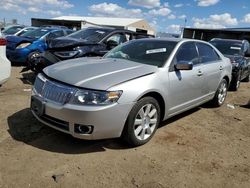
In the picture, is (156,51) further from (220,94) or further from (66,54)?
(66,54)

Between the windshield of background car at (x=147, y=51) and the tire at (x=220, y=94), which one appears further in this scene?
the tire at (x=220, y=94)

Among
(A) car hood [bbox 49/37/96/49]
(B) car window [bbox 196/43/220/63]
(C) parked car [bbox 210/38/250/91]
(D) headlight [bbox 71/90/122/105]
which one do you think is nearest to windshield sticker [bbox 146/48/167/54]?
(B) car window [bbox 196/43/220/63]

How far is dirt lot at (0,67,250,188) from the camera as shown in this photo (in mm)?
3270

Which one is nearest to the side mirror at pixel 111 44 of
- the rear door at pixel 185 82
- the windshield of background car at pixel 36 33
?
the rear door at pixel 185 82

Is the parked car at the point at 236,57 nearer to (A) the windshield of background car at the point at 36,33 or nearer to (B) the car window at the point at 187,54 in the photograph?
(B) the car window at the point at 187,54

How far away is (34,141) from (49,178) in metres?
1.01

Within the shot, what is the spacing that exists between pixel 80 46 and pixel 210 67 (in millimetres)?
3202

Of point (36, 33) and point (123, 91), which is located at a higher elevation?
point (36, 33)

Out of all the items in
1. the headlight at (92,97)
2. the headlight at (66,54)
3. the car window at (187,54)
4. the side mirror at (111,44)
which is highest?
the car window at (187,54)

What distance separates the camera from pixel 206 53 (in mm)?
5875

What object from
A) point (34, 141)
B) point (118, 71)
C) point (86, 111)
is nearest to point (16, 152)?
point (34, 141)

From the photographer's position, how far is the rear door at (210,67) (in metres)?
5.59

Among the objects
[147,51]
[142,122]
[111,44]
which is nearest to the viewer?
[142,122]

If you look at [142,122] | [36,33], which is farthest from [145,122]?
[36,33]
